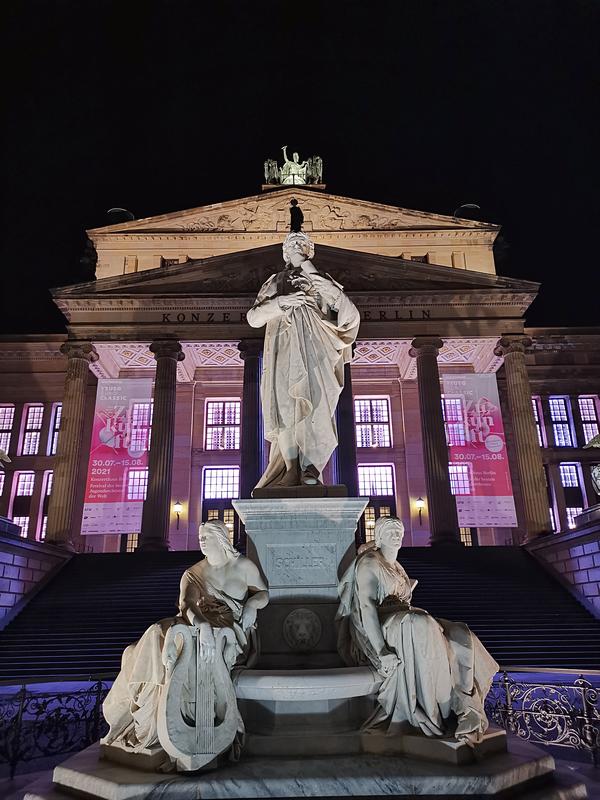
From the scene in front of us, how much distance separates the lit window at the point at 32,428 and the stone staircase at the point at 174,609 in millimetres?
11674

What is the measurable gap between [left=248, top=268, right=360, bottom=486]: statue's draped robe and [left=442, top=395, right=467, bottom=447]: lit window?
20.8m

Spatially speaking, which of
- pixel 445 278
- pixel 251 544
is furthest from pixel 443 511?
pixel 251 544

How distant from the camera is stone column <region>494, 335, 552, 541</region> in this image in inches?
953

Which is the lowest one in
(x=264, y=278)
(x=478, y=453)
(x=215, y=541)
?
(x=215, y=541)

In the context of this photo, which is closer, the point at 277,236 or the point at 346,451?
the point at 346,451

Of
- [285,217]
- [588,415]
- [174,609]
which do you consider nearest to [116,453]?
[174,609]

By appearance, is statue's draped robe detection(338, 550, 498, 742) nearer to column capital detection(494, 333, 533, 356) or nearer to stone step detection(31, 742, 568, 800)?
stone step detection(31, 742, 568, 800)

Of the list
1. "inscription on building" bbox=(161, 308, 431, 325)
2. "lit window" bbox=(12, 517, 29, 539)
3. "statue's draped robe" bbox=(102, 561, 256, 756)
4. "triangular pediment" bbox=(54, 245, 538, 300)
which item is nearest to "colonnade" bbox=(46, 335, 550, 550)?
"inscription on building" bbox=(161, 308, 431, 325)

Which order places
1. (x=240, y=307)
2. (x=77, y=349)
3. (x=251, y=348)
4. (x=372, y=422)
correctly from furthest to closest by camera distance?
(x=372, y=422) < (x=240, y=307) < (x=77, y=349) < (x=251, y=348)

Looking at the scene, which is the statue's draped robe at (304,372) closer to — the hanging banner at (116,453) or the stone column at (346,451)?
the stone column at (346,451)

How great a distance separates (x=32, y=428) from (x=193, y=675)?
3184 centimetres

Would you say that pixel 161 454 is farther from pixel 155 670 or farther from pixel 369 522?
pixel 155 670

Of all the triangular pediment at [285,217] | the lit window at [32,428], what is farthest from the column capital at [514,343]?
the lit window at [32,428]

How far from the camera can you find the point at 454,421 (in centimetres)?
2589
